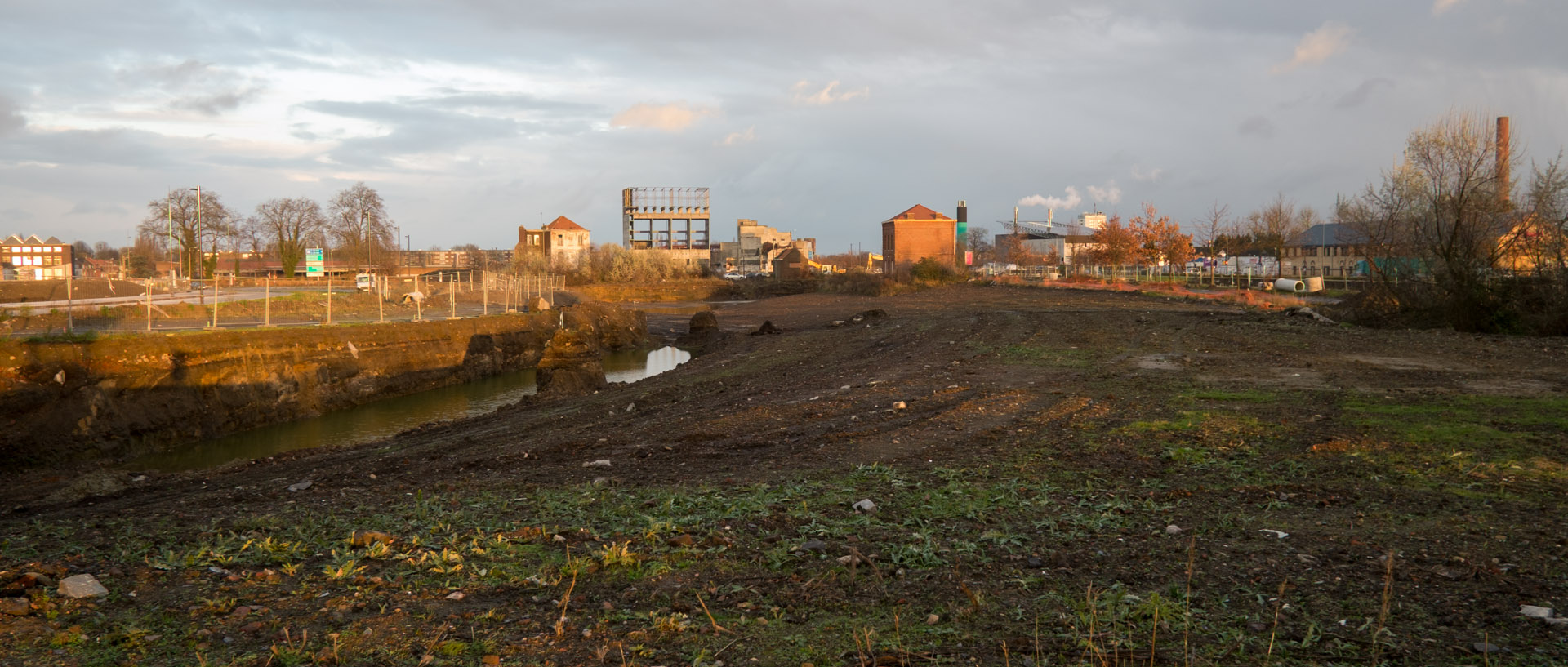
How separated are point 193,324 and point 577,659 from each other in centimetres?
2734

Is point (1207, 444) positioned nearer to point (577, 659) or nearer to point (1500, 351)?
point (577, 659)

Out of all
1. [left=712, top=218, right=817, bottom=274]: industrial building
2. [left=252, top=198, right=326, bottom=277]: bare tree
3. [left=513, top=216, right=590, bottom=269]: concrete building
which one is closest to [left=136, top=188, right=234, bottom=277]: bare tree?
[left=252, top=198, right=326, bottom=277]: bare tree

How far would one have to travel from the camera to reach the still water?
18.1 m

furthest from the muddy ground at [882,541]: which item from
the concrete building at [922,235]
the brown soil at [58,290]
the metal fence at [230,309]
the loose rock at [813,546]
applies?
the concrete building at [922,235]

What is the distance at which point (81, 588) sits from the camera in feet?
16.7

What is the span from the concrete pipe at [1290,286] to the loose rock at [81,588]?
47.1 m

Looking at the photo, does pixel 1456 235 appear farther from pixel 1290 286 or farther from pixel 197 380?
pixel 197 380

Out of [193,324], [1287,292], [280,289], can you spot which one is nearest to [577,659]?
[193,324]

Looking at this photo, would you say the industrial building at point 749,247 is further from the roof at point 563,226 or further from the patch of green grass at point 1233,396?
the patch of green grass at point 1233,396

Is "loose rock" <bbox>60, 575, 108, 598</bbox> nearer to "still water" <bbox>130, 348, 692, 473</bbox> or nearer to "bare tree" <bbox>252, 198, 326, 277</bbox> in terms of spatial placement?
"still water" <bbox>130, 348, 692, 473</bbox>

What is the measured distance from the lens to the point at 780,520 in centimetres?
692

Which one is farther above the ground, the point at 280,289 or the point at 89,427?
the point at 280,289

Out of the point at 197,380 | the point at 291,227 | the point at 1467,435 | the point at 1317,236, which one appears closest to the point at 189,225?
the point at 291,227

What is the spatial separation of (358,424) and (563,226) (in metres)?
116
